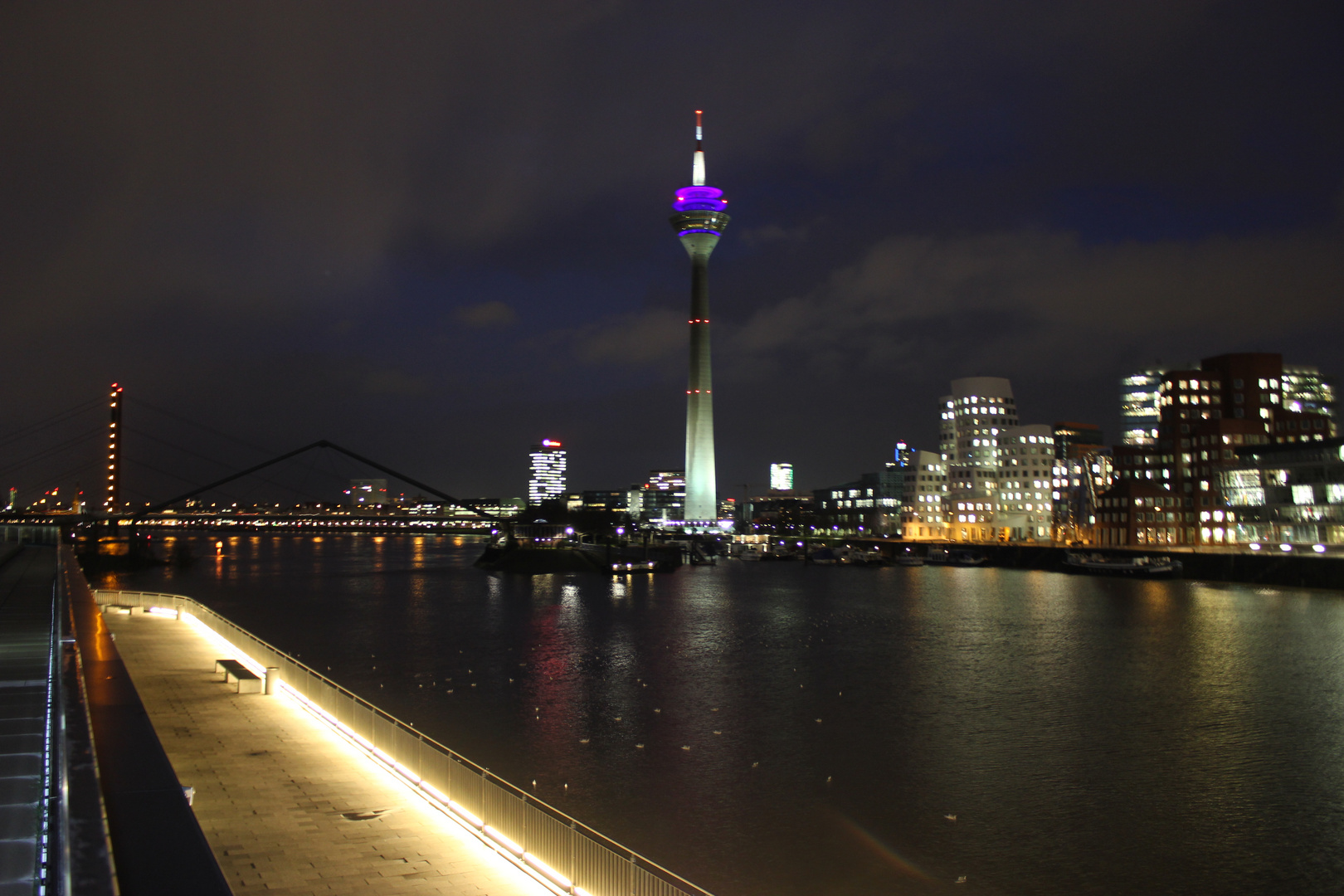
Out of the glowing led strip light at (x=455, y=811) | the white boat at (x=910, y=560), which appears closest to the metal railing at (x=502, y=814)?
the glowing led strip light at (x=455, y=811)

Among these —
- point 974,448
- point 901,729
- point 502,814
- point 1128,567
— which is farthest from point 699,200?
point 502,814

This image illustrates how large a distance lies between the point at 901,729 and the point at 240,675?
522 inches

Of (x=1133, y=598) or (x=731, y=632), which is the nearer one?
(x=731, y=632)

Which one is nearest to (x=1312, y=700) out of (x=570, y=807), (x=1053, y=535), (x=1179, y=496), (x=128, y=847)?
(x=570, y=807)

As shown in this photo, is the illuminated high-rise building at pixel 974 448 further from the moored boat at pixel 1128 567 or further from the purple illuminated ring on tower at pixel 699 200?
the purple illuminated ring on tower at pixel 699 200

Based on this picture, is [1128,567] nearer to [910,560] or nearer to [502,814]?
[910,560]

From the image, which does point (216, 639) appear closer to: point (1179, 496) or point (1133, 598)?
point (1133, 598)

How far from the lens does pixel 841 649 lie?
3225 centimetres

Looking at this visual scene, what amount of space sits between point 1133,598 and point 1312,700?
27.8 meters

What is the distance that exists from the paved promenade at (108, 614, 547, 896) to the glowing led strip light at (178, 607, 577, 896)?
0.31 ft

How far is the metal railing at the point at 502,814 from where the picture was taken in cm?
849

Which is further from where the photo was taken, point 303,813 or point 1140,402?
point 1140,402

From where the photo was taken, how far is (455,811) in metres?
11.0

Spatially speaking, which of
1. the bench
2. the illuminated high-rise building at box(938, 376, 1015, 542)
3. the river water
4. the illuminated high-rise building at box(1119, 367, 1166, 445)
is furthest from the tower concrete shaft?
the bench
